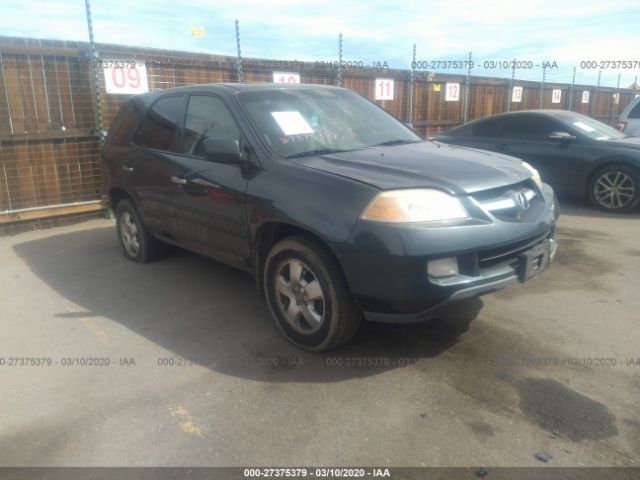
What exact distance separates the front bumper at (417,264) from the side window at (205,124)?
4.73ft

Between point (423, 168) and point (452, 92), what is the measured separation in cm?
1089

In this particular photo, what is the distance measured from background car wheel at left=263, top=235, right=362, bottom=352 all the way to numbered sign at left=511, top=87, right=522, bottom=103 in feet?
45.8

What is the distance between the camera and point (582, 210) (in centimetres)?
757

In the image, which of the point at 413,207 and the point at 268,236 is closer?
the point at 413,207

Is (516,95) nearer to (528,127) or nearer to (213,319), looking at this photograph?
(528,127)

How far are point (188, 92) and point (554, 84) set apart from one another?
1599 centimetres

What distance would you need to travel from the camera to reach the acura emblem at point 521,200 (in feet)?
10.8

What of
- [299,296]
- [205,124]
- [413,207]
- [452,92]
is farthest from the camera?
[452,92]

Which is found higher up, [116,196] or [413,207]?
[413,207]

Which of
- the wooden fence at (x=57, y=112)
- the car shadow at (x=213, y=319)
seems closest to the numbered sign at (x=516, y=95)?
the wooden fence at (x=57, y=112)

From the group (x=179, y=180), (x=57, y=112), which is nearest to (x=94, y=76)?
(x=57, y=112)

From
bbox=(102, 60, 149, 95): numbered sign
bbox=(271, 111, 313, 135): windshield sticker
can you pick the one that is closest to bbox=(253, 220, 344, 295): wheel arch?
bbox=(271, 111, 313, 135): windshield sticker

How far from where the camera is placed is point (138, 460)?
247cm

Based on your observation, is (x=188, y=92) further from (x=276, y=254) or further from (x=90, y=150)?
(x=90, y=150)
